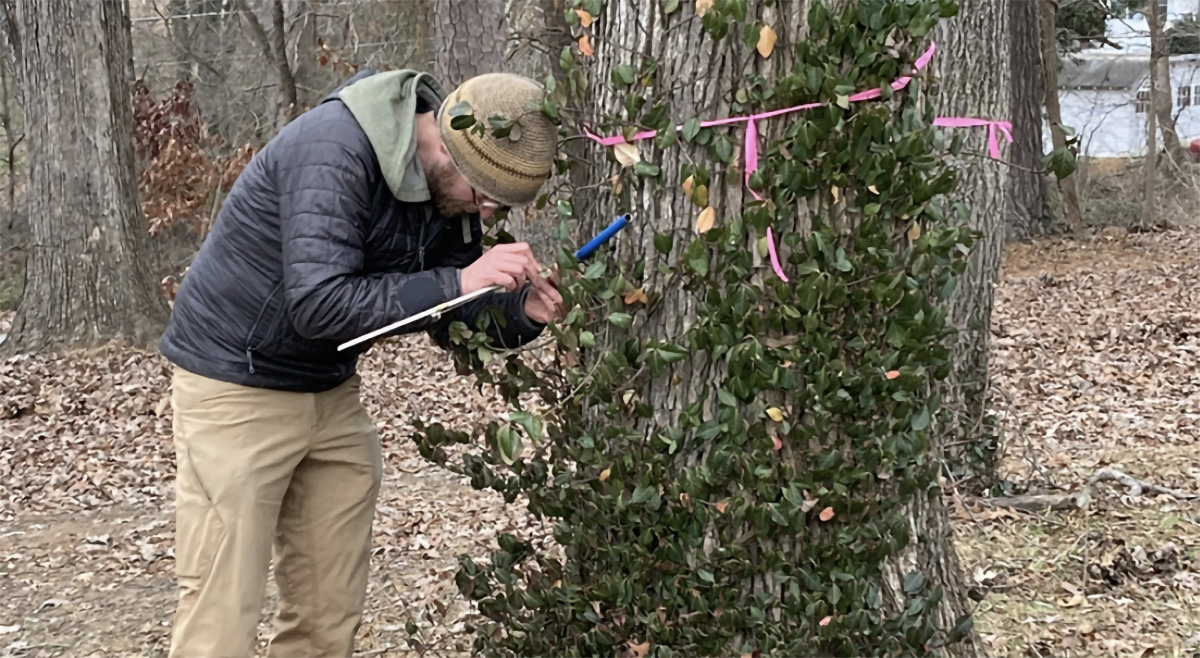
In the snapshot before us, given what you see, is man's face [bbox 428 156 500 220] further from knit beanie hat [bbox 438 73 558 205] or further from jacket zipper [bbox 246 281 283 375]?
jacket zipper [bbox 246 281 283 375]

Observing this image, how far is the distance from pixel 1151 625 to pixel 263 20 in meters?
18.1

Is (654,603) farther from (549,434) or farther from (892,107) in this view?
(892,107)

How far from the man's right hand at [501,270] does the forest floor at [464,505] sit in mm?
1256

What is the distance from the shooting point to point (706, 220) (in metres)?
2.57

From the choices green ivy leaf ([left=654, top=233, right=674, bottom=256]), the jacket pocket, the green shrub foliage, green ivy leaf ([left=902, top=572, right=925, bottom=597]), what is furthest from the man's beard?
green ivy leaf ([left=902, top=572, right=925, bottom=597])

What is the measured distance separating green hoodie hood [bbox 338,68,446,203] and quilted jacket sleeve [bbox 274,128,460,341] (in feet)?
0.19

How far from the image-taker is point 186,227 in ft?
49.9

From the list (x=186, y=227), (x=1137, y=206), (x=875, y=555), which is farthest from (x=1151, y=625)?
(x=1137, y=206)

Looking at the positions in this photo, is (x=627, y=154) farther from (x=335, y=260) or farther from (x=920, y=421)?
(x=920, y=421)

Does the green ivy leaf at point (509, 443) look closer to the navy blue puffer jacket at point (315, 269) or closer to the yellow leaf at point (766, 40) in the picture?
the navy blue puffer jacket at point (315, 269)

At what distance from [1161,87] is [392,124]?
18.0 meters

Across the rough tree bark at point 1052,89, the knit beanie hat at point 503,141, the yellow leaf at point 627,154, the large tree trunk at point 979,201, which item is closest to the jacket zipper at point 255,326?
the knit beanie hat at point 503,141

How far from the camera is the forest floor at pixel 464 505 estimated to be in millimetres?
4312

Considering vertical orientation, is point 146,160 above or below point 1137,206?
above
